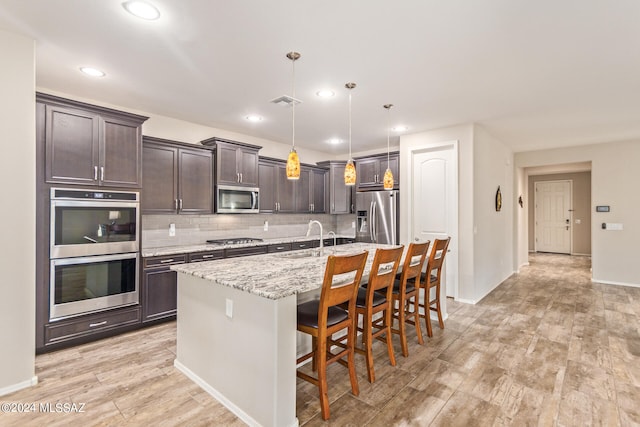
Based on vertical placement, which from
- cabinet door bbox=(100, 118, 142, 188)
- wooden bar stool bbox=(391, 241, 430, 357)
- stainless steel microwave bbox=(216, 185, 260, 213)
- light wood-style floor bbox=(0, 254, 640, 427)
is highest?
cabinet door bbox=(100, 118, 142, 188)

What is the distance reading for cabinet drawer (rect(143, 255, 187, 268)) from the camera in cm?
354

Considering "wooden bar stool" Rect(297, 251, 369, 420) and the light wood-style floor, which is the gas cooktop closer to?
the light wood-style floor

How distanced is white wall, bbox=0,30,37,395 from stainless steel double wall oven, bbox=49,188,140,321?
1.75 feet

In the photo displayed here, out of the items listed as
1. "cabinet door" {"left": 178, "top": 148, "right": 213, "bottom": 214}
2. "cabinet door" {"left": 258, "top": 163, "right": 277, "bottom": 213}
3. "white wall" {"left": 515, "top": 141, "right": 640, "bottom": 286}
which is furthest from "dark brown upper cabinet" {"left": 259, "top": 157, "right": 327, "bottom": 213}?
"white wall" {"left": 515, "top": 141, "right": 640, "bottom": 286}

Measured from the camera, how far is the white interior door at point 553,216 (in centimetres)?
926

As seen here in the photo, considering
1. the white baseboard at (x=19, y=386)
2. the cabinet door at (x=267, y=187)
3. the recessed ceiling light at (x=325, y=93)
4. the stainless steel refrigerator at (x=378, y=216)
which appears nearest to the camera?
the white baseboard at (x=19, y=386)

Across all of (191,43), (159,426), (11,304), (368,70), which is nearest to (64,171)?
(11,304)

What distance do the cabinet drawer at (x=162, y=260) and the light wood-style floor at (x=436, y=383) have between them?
2.42 feet

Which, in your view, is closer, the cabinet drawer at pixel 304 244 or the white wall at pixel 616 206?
the cabinet drawer at pixel 304 244

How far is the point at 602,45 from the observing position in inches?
95.7

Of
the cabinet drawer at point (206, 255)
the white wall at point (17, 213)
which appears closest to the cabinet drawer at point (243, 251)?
the cabinet drawer at point (206, 255)

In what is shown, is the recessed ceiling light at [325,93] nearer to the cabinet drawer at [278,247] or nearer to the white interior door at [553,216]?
the cabinet drawer at [278,247]

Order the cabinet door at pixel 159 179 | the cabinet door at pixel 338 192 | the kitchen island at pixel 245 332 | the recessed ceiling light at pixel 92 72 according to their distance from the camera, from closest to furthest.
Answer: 1. the kitchen island at pixel 245 332
2. the recessed ceiling light at pixel 92 72
3. the cabinet door at pixel 159 179
4. the cabinet door at pixel 338 192

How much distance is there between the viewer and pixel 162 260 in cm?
365
